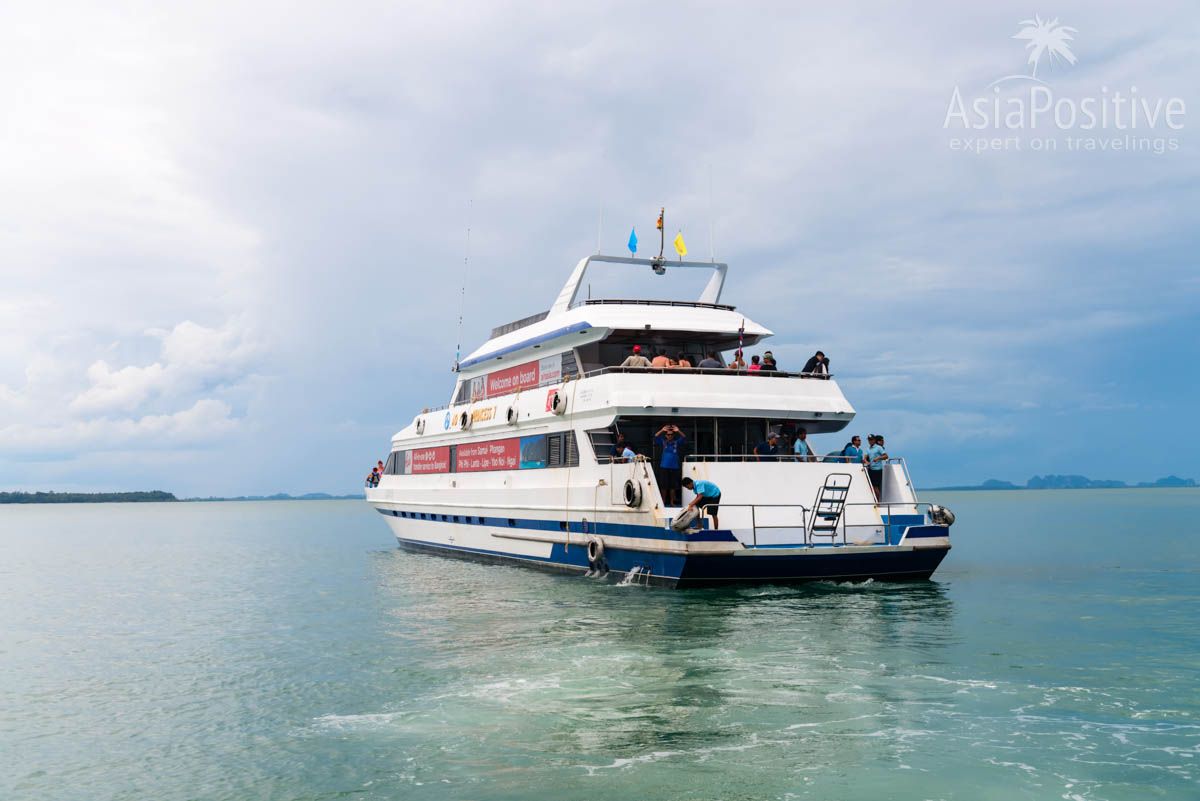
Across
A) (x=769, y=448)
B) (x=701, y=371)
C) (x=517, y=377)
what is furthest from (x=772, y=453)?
(x=517, y=377)

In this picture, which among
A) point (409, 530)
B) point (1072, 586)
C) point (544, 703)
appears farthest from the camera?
point (409, 530)

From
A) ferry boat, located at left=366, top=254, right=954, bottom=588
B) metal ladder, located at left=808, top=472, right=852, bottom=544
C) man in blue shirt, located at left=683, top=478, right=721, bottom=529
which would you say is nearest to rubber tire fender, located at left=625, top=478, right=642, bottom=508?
ferry boat, located at left=366, top=254, right=954, bottom=588

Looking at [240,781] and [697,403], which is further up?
[697,403]

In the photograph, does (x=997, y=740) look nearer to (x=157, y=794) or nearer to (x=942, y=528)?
(x=157, y=794)

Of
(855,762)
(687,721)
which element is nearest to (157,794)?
(687,721)

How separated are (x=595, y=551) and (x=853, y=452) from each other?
5366 mm

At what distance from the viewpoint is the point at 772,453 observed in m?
18.5

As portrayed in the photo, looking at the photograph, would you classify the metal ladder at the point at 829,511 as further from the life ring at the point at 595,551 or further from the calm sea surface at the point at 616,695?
the life ring at the point at 595,551

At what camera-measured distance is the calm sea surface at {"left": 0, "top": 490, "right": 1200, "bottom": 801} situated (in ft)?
23.5

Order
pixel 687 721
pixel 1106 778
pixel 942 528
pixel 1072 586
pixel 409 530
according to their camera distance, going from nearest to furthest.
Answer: pixel 1106 778 < pixel 687 721 < pixel 942 528 < pixel 1072 586 < pixel 409 530

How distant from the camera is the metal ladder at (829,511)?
1647cm

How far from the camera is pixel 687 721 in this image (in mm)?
8445

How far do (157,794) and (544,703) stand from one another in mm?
3443

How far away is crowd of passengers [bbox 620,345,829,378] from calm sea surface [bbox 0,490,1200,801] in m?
4.30
